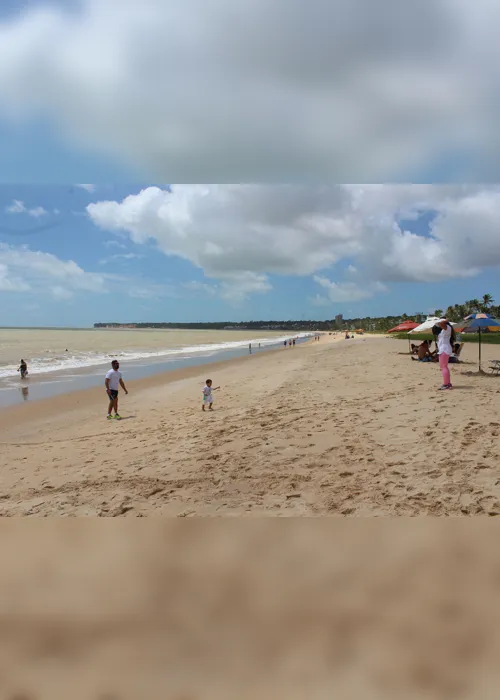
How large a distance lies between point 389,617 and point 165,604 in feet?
3.74

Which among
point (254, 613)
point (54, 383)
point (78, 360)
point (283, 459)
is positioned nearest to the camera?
point (254, 613)

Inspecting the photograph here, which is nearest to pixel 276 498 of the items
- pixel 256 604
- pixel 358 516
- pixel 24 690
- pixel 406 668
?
pixel 358 516

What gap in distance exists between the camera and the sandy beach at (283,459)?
11.8 feet

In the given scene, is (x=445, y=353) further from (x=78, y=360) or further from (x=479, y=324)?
(x=78, y=360)

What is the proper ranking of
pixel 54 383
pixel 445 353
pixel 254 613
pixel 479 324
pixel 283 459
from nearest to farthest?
pixel 254 613 < pixel 283 459 < pixel 445 353 < pixel 479 324 < pixel 54 383

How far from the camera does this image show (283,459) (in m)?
4.70

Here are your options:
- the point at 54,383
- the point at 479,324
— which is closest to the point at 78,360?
the point at 54,383

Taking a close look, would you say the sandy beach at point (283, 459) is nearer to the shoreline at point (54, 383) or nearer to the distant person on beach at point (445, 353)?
the distant person on beach at point (445, 353)

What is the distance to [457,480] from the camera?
3.79m

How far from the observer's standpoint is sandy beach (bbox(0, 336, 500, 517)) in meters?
3.60

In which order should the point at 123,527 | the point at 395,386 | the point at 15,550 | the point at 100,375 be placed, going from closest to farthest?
the point at 15,550, the point at 123,527, the point at 395,386, the point at 100,375

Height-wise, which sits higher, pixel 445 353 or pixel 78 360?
pixel 445 353

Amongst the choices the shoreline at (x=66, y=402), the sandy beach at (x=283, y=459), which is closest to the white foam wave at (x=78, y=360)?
the shoreline at (x=66, y=402)

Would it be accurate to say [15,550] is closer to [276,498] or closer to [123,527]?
[123,527]
